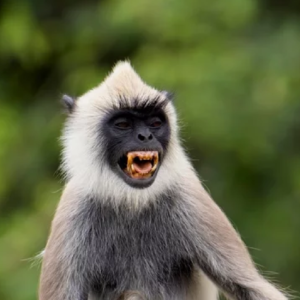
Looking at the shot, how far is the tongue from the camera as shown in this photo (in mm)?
7398

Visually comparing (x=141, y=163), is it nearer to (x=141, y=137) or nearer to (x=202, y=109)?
(x=141, y=137)

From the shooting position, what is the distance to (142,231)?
7.79 metres

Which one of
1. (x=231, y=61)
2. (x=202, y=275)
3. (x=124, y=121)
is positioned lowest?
(x=202, y=275)

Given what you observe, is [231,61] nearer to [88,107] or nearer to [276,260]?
[276,260]

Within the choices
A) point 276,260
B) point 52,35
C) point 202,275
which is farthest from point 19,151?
point 202,275

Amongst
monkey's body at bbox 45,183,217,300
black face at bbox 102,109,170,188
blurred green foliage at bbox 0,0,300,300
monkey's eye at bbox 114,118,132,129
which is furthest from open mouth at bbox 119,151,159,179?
blurred green foliage at bbox 0,0,300,300

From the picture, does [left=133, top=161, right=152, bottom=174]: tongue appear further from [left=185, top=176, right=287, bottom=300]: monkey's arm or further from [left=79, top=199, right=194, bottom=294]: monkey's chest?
[left=185, top=176, right=287, bottom=300]: monkey's arm

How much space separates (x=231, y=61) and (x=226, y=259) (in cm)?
545

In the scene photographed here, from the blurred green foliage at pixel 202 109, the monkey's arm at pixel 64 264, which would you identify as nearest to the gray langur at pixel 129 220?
the monkey's arm at pixel 64 264

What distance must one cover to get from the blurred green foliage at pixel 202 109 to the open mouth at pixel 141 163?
4.60m

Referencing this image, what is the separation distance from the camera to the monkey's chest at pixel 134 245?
25.5 feet

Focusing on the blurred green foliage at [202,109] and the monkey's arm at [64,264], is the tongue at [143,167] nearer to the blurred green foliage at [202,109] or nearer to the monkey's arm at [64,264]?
the monkey's arm at [64,264]

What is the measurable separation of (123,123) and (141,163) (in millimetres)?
337

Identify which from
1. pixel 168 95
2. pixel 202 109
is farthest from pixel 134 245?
pixel 202 109
